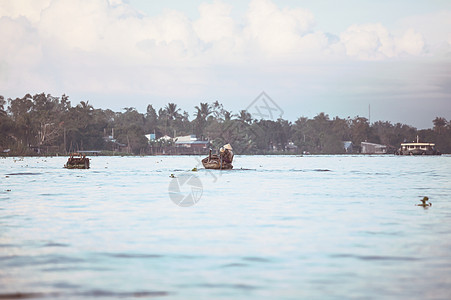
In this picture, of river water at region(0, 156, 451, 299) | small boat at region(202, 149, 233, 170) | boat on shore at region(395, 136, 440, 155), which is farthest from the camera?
boat on shore at region(395, 136, 440, 155)

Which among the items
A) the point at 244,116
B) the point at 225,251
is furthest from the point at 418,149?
the point at 225,251

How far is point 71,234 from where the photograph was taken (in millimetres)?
18109

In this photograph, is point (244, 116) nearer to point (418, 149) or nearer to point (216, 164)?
point (418, 149)

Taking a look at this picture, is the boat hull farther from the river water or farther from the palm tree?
the palm tree

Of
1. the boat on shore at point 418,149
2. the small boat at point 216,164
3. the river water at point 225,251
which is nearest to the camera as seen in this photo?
the river water at point 225,251

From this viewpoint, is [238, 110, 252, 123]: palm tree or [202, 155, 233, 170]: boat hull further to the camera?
[238, 110, 252, 123]: palm tree

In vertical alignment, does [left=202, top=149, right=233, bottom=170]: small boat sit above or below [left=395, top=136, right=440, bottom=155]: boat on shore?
below

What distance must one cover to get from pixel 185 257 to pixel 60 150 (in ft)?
459

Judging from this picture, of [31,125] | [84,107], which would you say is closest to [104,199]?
[31,125]

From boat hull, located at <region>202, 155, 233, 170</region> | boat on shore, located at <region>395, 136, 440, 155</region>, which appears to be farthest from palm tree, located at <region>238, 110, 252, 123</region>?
boat hull, located at <region>202, 155, 233, 170</region>

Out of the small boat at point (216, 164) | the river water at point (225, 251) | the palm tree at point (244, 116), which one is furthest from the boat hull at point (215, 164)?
the palm tree at point (244, 116)

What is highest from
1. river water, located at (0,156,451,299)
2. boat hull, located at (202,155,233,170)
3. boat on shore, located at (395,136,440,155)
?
boat on shore, located at (395,136,440,155)

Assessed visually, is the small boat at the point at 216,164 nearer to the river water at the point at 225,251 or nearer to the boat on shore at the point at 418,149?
the river water at the point at 225,251

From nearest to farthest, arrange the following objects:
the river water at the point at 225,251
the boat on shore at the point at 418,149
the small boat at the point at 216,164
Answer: the river water at the point at 225,251 < the small boat at the point at 216,164 < the boat on shore at the point at 418,149
